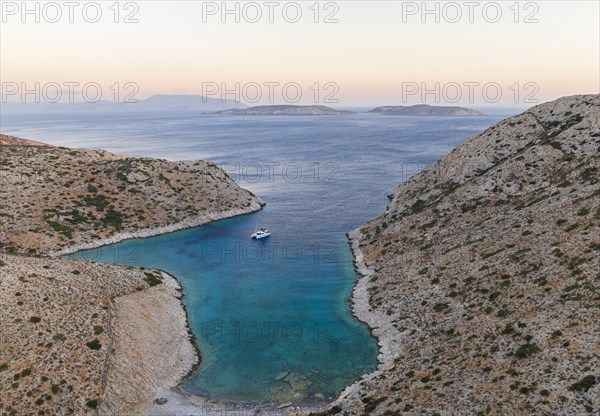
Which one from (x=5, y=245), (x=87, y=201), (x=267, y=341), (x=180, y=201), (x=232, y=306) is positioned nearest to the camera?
(x=267, y=341)

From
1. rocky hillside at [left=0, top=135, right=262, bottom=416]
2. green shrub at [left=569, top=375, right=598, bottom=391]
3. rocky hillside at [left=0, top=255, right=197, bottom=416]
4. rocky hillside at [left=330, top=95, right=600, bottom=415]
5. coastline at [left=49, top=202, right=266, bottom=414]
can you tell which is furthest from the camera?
coastline at [left=49, top=202, right=266, bottom=414]

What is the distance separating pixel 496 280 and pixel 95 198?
88830 millimetres

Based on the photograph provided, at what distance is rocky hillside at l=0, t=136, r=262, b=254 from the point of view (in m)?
84.2

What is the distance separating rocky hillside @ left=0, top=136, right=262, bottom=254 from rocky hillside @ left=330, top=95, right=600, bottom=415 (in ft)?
143

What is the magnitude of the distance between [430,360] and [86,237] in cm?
7264

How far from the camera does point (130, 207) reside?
327 feet

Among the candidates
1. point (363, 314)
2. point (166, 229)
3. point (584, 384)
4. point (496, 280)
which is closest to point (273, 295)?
point (363, 314)

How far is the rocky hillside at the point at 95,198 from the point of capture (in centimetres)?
8425

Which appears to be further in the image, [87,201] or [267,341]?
[87,201]

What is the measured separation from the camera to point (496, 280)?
170 ft

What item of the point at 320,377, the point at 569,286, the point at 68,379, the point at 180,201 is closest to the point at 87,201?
the point at 180,201

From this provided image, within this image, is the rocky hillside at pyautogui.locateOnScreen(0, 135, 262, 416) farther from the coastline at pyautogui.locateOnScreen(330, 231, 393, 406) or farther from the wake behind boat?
the coastline at pyautogui.locateOnScreen(330, 231, 393, 406)

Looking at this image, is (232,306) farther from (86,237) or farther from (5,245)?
(5,245)

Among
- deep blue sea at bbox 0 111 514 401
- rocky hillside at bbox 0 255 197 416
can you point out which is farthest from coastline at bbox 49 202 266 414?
deep blue sea at bbox 0 111 514 401
